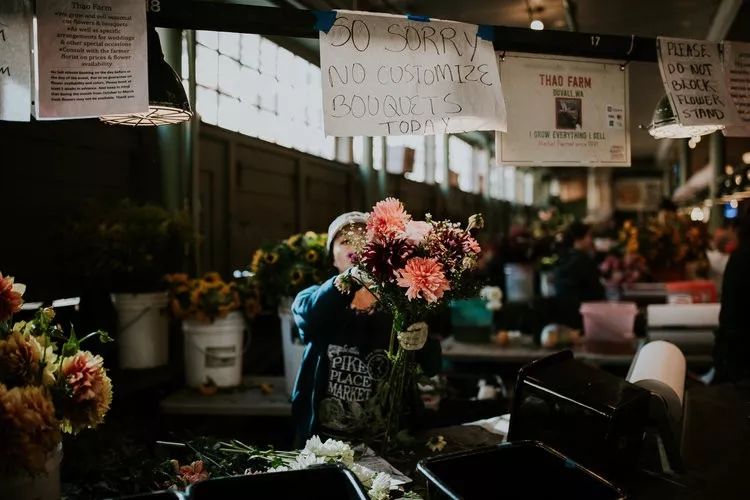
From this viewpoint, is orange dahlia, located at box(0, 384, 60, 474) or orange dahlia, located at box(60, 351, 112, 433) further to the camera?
orange dahlia, located at box(60, 351, 112, 433)

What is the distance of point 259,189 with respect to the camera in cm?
496

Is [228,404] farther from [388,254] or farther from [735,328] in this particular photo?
[735,328]

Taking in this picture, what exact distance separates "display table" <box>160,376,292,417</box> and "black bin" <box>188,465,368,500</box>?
182cm

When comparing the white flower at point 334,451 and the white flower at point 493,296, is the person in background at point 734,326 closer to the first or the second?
the white flower at point 493,296

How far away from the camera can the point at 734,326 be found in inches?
117

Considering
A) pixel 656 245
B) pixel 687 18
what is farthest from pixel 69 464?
pixel 687 18

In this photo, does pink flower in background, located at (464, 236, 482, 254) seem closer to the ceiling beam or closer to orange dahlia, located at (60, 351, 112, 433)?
the ceiling beam

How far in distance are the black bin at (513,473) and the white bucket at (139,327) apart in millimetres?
2295

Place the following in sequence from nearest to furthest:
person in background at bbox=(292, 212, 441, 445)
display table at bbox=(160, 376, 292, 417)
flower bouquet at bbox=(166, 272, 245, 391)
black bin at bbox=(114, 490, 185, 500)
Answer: black bin at bbox=(114, 490, 185, 500), person in background at bbox=(292, 212, 441, 445), display table at bbox=(160, 376, 292, 417), flower bouquet at bbox=(166, 272, 245, 391)

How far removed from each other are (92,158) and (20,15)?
67.9 inches

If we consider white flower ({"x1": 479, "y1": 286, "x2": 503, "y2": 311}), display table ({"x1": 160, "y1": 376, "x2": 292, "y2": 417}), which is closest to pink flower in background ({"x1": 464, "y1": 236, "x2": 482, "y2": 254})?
display table ({"x1": 160, "y1": 376, "x2": 292, "y2": 417})

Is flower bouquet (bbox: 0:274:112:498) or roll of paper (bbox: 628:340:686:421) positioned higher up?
flower bouquet (bbox: 0:274:112:498)

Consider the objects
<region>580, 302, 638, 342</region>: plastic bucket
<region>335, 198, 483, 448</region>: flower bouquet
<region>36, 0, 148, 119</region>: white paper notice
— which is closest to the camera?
<region>335, 198, 483, 448</region>: flower bouquet

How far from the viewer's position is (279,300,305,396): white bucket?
3.43 m
